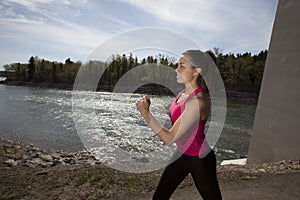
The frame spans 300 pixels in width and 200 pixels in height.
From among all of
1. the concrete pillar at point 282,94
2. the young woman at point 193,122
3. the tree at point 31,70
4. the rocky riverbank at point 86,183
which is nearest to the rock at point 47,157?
the rocky riverbank at point 86,183

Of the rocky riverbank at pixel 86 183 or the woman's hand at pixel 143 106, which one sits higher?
the woman's hand at pixel 143 106

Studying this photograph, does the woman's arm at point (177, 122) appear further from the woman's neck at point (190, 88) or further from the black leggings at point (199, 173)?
the black leggings at point (199, 173)

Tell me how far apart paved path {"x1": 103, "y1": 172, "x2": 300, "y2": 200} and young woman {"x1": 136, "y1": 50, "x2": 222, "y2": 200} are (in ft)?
4.84

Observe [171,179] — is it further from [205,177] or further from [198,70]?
[198,70]

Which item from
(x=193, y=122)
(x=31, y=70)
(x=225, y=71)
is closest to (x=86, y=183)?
(x=193, y=122)

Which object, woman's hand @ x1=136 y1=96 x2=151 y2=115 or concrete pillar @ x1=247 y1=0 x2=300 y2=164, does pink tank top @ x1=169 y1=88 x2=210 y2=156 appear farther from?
concrete pillar @ x1=247 y1=0 x2=300 y2=164

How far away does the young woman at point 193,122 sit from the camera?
Answer: 167 cm

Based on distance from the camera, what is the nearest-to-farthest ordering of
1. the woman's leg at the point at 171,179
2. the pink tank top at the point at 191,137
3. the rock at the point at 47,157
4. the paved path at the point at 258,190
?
1. the pink tank top at the point at 191,137
2. the woman's leg at the point at 171,179
3. the paved path at the point at 258,190
4. the rock at the point at 47,157

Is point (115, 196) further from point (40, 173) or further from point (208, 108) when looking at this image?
point (208, 108)

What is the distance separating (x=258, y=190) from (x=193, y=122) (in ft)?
8.56

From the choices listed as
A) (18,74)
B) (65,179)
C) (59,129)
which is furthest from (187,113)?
(18,74)

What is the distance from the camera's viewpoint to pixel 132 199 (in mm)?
3143

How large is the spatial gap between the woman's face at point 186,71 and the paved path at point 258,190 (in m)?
2.07

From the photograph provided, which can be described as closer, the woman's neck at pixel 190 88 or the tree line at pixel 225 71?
the woman's neck at pixel 190 88
